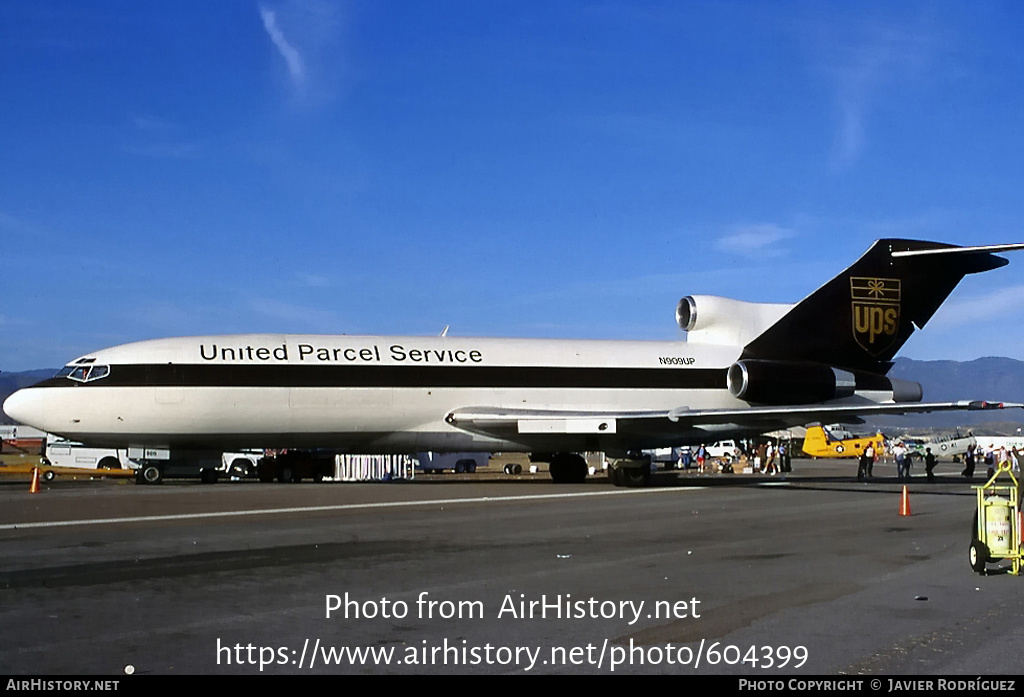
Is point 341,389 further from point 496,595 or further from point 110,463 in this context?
point 496,595

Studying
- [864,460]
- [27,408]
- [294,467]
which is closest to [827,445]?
[864,460]

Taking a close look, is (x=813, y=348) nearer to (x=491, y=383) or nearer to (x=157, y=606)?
(x=491, y=383)

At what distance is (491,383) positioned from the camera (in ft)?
99.3

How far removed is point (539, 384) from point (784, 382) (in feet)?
25.2

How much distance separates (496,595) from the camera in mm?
9031

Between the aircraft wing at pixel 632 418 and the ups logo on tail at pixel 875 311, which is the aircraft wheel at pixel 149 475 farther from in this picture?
the ups logo on tail at pixel 875 311

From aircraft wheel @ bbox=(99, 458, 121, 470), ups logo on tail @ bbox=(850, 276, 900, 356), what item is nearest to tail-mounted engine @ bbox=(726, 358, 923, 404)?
ups logo on tail @ bbox=(850, 276, 900, 356)

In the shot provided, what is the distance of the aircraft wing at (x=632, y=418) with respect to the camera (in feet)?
92.3

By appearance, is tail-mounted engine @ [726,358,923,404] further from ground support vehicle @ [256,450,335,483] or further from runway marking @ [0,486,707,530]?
ground support vehicle @ [256,450,335,483]

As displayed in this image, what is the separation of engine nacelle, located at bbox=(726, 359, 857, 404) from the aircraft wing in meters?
1.19

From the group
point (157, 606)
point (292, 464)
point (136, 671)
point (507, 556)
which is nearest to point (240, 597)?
point (157, 606)

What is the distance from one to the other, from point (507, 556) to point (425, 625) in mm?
4335

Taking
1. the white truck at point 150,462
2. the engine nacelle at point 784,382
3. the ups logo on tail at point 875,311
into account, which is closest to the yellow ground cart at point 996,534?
the engine nacelle at point 784,382

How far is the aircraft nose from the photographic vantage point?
26.9 meters
